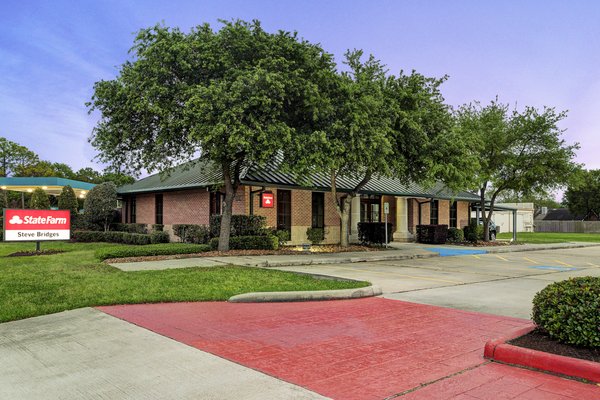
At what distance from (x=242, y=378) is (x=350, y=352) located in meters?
1.49

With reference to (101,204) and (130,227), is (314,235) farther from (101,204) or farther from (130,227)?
(101,204)

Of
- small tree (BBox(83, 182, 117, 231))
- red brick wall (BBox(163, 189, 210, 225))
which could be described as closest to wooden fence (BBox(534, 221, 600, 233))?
red brick wall (BBox(163, 189, 210, 225))

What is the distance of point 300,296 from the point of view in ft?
29.3

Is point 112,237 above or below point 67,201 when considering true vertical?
below

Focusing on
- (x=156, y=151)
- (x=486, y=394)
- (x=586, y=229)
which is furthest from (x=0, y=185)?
(x=586, y=229)

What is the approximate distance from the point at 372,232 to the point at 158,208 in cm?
1338

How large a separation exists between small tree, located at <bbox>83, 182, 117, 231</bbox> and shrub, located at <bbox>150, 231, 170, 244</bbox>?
752 cm

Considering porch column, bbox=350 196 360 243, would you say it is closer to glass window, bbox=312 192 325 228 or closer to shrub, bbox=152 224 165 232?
glass window, bbox=312 192 325 228

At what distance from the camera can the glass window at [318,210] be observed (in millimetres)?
25891

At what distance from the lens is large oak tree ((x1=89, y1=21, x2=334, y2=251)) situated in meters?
15.2

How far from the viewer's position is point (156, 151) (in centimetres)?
1794

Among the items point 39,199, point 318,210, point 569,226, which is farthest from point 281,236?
point 569,226

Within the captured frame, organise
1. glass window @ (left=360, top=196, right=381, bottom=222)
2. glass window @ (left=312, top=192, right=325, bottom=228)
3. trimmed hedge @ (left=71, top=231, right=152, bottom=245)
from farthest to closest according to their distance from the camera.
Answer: glass window @ (left=360, top=196, right=381, bottom=222) < glass window @ (left=312, top=192, right=325, bottom=228) < trimmed hedge @ (left=71, top=231, right=152, bottom=245)

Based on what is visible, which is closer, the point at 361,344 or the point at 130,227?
the point at 361,344
